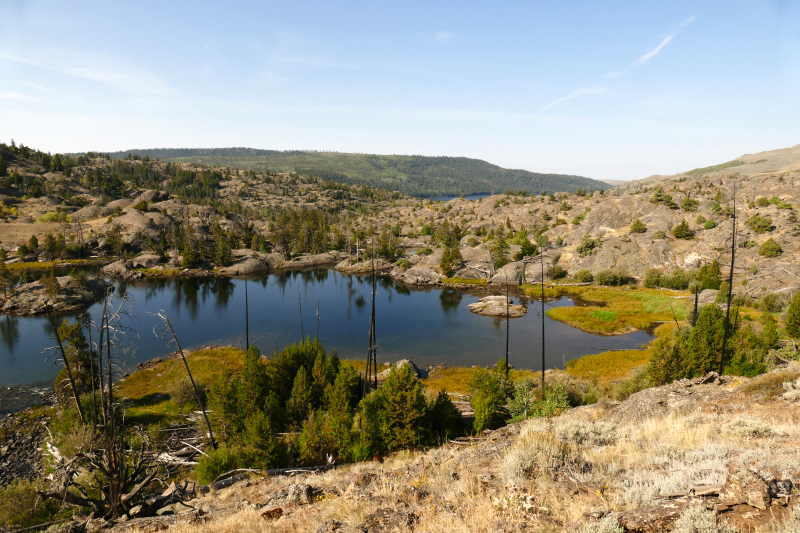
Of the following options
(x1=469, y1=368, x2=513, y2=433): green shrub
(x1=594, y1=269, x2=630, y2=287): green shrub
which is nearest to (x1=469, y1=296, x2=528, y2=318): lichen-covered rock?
(x1=594, y1=269, x2=630, y2=287): green shrub

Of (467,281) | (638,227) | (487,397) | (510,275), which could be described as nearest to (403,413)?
(487,397)

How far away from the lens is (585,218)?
11212 cm

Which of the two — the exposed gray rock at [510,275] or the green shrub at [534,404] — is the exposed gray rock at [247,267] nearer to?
the exposed gray rock at [510,275]

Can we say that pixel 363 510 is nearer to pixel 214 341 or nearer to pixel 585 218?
pixel 214 341

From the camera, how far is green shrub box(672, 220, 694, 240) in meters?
88.9

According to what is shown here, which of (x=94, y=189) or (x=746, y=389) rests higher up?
(x=94, y=189)

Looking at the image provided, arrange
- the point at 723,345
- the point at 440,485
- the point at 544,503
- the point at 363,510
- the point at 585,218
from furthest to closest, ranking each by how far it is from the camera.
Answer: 1. the point at 585,218
2. the point at 723,345
3. the point at 440,485
4. the point at 363,510
5. the point at 544,503

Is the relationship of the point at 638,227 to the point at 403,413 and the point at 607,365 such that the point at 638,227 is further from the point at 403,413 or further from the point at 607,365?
the point at 403,413

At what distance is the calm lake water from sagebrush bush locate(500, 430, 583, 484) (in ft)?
92.5

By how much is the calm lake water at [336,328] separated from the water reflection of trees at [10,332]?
129 mm

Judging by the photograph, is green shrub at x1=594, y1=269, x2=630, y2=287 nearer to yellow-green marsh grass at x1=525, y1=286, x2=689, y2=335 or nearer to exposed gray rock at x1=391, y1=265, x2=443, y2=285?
yellow-green marsh grass at x1=525, y1=286, x2=689, y2=335

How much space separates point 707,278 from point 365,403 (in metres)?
71.6

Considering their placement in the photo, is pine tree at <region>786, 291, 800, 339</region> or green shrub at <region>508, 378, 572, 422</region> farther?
pine tree at <region>786, 291, 800, 339</region>

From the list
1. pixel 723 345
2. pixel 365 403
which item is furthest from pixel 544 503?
pixel 723 345
